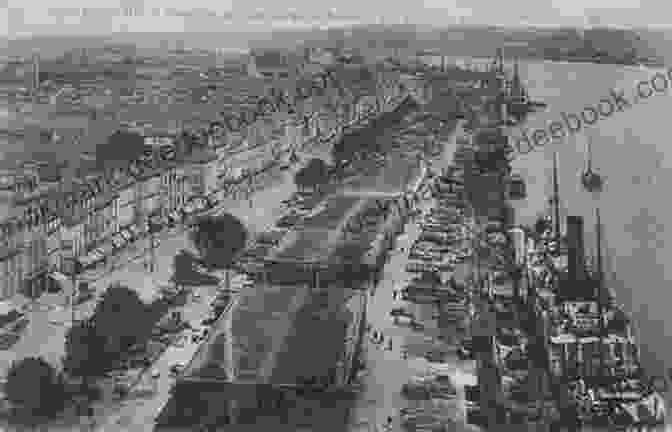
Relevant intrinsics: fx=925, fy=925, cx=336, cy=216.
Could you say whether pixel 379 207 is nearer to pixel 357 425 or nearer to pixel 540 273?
pixel 540 273

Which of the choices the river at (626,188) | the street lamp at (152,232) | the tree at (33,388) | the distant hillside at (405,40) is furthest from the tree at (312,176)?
the tree at (33,388)

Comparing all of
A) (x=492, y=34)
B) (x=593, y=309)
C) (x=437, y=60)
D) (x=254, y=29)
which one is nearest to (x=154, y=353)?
(x=593, y=309)

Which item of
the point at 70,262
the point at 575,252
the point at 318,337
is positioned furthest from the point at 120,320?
the point at 575,252

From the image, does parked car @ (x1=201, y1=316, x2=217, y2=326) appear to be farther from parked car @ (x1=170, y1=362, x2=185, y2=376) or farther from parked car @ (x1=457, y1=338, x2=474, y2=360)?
parked car @ (x1=457, y1=338, x2=474, y2=360)

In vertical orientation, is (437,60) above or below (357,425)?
above

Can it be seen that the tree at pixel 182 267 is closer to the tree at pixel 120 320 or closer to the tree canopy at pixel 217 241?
the tree canopy at pixel 217 241
